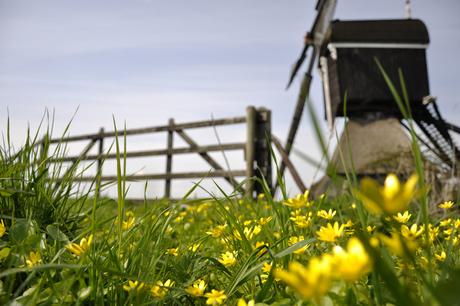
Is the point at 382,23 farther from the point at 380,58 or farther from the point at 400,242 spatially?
the point at 400,242

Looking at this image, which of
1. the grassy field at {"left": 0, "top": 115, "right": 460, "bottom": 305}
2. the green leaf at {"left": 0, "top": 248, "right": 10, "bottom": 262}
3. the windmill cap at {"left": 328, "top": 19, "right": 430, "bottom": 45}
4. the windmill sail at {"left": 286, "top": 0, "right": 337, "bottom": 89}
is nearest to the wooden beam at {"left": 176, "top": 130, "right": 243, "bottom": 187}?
the grassy field at {"left": 0, "top": 115, "right": 460, "bottom": 305}

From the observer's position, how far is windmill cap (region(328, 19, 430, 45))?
10758 mm

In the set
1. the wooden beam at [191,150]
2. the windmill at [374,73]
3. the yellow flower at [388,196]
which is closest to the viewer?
the yellow flower at [388,196]

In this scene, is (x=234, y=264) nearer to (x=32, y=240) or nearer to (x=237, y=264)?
(x=237, y=264)

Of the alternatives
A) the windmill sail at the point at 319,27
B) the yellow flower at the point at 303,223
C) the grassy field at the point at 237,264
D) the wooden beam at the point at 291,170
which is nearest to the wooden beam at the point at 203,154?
the wooden beam at the point at 291,170

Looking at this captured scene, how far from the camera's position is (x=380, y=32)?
35.9ft

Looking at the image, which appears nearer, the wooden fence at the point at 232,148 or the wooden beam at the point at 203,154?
the wooden fence at the point at 232,148

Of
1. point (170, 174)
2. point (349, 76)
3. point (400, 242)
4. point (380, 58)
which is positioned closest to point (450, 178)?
point (400, 242)

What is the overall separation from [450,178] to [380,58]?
28.5 feet

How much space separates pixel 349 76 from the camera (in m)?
10.7

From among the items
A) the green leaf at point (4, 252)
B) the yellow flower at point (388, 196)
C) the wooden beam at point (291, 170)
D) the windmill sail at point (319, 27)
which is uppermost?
the windmill sail at point (319, 27)

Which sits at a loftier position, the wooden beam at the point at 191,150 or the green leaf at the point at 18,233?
the green leaf at the point at 18,233

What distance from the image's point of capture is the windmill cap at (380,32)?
1076 centimetres

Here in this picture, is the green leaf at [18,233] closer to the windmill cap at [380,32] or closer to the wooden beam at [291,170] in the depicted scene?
the wooden beam at [291,170]
